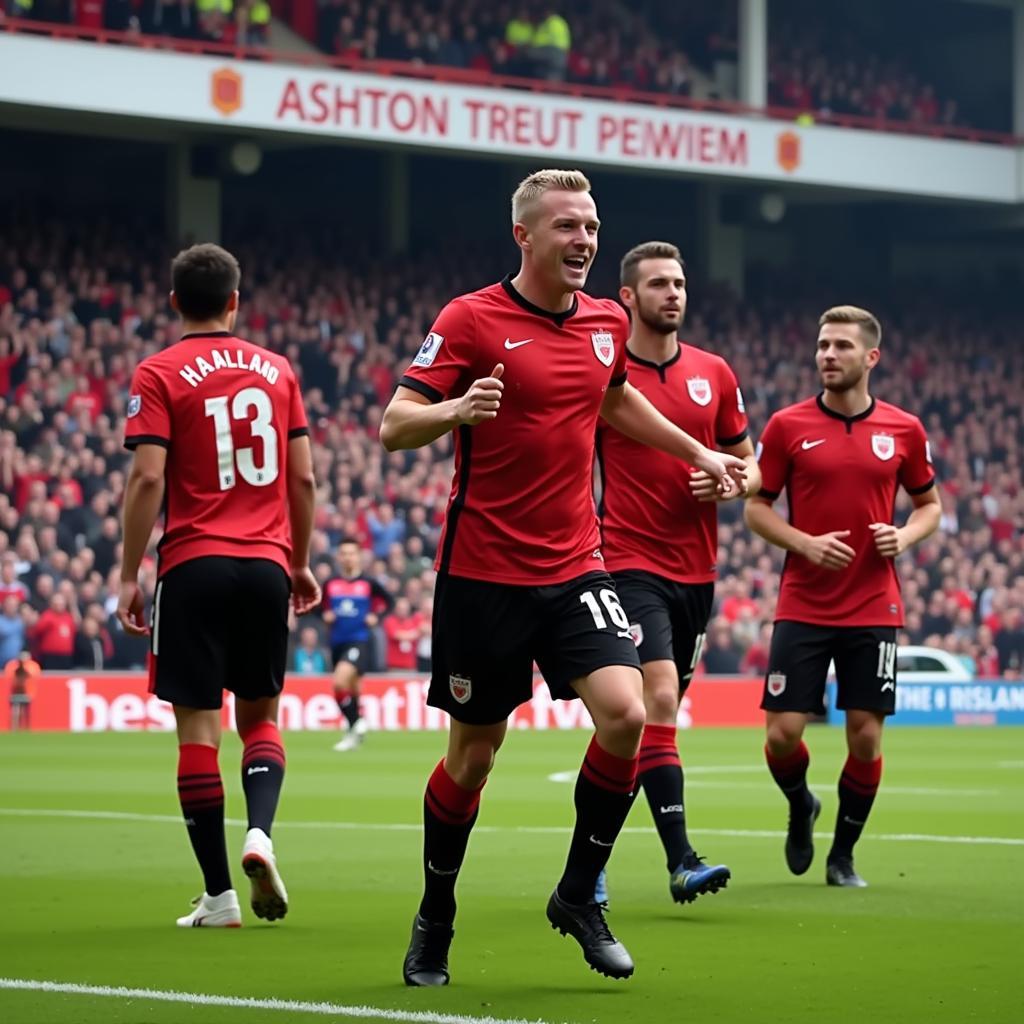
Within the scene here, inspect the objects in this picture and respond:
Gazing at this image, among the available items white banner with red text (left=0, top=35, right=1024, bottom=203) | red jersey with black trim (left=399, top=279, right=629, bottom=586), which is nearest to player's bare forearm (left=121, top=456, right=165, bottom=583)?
red jersey with black trim (left=399, top=279, right=629, bottom=586)

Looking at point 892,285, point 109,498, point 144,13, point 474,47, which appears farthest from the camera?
point 892,285

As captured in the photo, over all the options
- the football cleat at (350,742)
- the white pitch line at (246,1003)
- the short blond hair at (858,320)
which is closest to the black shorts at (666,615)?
the short blond hair at (858,320)

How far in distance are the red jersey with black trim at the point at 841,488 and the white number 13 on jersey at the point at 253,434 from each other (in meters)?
2.76

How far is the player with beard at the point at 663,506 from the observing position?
948 cm

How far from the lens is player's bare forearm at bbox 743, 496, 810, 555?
10258mm

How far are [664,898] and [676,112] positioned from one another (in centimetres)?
3055

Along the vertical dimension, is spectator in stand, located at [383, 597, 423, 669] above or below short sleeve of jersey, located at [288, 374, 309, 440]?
below

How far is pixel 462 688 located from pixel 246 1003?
1.18 metres

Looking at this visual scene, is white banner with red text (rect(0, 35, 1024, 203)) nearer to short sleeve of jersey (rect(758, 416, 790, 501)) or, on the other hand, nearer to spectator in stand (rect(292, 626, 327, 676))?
spectator in stand (rect(292, 626, 327, 676))

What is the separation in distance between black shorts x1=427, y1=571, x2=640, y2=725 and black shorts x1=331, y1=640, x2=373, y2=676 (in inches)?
651

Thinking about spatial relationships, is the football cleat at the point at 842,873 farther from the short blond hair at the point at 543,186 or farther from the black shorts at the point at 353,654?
the black shorts at the point at 353,654

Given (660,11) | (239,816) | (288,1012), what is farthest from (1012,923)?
(660,11)

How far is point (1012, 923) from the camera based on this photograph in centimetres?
848

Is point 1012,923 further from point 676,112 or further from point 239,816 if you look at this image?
point 676,112
